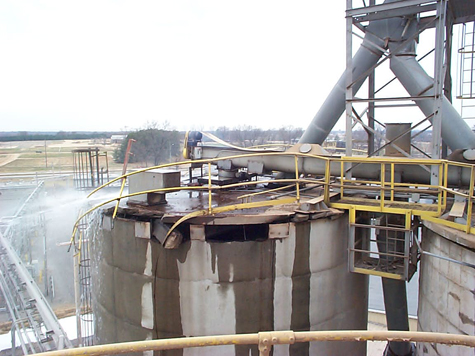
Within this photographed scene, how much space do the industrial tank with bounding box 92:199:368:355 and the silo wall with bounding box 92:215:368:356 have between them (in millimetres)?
16

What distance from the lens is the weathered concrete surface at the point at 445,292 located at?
208 inches

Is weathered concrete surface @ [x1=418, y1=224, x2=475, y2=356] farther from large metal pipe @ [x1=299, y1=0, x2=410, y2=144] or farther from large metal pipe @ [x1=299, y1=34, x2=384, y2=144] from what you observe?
large metal pipe @ [x1=299, y1=34, x2=384, y2=144]

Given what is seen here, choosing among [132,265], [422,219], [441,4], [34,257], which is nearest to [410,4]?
[441,4]

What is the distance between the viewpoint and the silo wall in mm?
6289

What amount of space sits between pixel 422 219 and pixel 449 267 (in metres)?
0.95

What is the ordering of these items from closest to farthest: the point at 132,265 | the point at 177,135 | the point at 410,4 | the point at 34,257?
the point at 132,265
the point at 410,4
the point at 34,257
the point at 177,135

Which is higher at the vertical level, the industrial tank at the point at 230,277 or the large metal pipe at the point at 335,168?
the large metal pipe at the point at 335,168

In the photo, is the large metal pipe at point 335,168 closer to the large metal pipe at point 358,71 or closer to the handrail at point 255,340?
the large metal pipe at point 358,71

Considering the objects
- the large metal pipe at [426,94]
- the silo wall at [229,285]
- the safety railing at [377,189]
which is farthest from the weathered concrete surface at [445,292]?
the large metal pipe at [426,94]

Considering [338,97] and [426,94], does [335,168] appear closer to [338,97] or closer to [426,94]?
[338,97]

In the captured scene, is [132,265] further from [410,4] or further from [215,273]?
[410,4]

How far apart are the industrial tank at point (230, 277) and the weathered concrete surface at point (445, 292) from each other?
4.47ft

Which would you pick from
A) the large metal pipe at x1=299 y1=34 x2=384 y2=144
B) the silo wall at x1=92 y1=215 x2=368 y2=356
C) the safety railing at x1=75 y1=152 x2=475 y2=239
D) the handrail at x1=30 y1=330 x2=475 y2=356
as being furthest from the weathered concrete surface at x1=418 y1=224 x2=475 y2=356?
the large metal pipe at x1=299 y1=34 x2=384 y2=144

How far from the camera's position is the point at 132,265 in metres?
6.74
